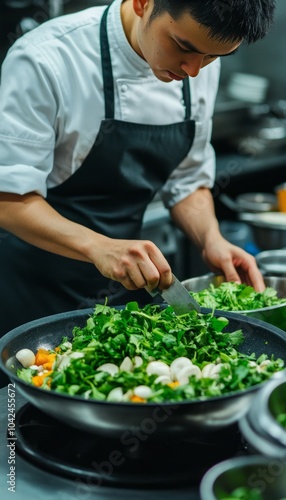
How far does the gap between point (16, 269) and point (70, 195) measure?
1.03 feet

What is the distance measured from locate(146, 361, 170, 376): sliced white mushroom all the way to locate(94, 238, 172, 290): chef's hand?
261 mm

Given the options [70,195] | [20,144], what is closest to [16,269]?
[70,195]

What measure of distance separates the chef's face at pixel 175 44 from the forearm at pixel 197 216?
725 mm

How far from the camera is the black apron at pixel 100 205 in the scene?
7.93 feet

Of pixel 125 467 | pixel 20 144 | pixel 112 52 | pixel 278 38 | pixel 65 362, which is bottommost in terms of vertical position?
pixel 278 38

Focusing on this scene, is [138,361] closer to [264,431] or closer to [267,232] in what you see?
[264,431]

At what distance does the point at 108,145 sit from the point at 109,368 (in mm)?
980

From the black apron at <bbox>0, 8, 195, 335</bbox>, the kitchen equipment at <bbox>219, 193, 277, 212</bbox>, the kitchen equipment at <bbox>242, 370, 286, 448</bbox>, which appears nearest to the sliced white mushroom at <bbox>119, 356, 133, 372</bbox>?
the kitchen equipment at <bbox>242, 370, 286, 448</bbox>

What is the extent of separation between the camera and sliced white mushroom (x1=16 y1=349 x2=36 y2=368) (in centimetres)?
171

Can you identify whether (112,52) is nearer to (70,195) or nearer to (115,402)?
(70,195)

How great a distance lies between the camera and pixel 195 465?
152 cm

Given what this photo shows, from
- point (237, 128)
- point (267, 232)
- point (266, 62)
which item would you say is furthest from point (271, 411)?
point (266, 62)

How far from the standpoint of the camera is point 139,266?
5.97ft

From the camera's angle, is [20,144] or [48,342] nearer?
[48,342]
